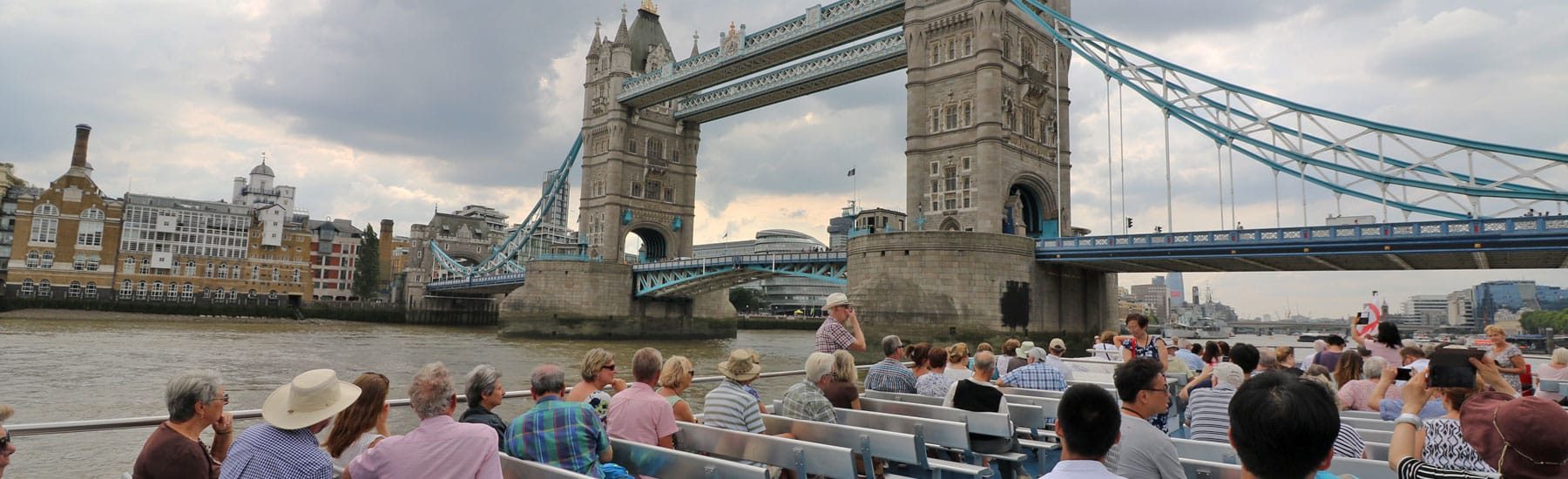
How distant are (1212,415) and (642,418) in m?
3.60

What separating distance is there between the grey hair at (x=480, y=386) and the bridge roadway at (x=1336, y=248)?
26.1 m

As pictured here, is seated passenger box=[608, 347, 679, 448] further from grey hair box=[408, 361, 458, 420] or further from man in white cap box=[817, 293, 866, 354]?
man in white cap box=[817, 293, 866, 354]

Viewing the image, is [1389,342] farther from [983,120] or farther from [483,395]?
[983,120]

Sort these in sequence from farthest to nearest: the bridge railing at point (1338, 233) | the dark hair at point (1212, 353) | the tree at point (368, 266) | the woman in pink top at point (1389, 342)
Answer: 1. the tree at point (368, 266)
2. the bridge railing at point (1338, 233)
3. the dark hair at point (1212, 353)
4. the woman in pink top at point (1389, 342)

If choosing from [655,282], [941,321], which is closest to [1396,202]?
[941,321]

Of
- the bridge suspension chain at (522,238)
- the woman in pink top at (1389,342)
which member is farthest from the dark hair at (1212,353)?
the bridge suspension chain at (522,238)

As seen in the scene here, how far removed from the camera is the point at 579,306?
44.9 m

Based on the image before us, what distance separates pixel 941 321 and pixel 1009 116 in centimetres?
898

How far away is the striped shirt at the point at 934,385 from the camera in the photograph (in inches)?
275

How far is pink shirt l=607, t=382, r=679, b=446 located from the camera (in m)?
4.71

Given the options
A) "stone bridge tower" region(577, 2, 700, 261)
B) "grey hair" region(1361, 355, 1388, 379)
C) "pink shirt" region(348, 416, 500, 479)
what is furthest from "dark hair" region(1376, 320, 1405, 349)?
"stone bridge tower" region(577, 2, 700, 261)

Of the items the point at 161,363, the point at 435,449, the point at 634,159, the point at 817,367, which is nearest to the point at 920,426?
the point at 817,367

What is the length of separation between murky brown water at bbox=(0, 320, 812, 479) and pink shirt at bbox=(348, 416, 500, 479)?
7.30 meters

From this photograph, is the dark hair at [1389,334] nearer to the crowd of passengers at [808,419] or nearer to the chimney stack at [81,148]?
the crowd of passengers at [808,419]
